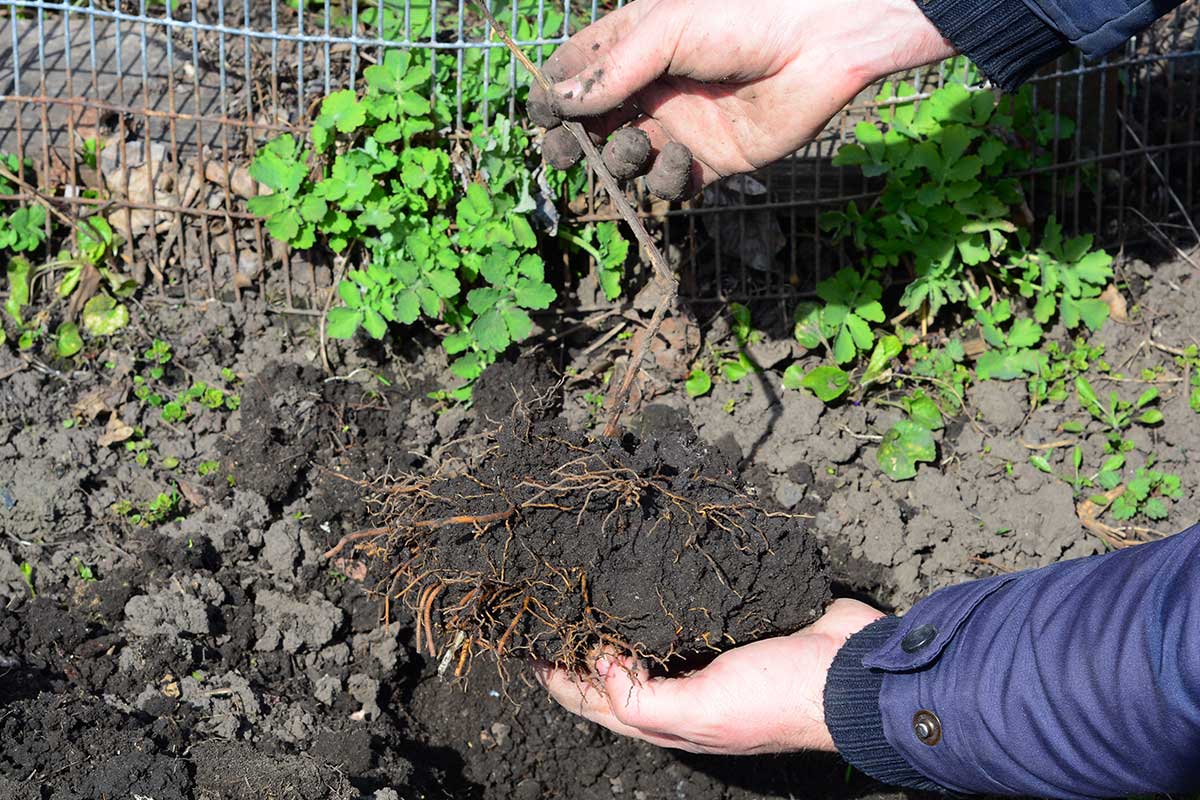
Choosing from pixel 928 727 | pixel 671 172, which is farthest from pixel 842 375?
pixel 928 727

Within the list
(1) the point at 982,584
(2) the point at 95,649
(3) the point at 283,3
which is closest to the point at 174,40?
(3) the point at 283,3

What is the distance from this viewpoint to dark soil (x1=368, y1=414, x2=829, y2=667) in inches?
96.2

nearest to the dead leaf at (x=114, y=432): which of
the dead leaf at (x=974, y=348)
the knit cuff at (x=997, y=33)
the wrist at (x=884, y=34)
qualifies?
the wrist at (x=884, y=34)

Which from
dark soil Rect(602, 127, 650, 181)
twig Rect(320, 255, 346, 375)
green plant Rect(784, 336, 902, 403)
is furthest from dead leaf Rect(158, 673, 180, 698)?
green plant Rect(784, 336, 902, 403)

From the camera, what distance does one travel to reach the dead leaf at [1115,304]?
3.58 metres

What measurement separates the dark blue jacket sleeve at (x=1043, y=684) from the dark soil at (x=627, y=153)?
1.12m

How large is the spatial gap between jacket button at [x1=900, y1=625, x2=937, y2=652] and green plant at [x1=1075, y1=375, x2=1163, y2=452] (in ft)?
4.95

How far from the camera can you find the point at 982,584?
213cm

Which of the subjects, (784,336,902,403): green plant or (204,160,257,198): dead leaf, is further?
(204,160,257,198): dead leaf

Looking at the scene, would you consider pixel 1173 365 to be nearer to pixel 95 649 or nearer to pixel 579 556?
pixel 579 556

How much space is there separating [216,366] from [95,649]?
0.93 metres

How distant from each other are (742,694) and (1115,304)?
205 centimetres

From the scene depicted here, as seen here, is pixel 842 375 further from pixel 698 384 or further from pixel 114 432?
pixel 114 432

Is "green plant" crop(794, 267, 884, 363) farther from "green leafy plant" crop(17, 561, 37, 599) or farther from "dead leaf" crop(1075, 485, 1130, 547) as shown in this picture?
"green leafy plant" crop(17, 561, 37, 599)
